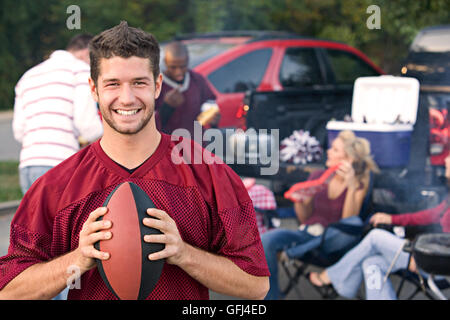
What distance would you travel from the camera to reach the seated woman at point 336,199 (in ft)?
15.1

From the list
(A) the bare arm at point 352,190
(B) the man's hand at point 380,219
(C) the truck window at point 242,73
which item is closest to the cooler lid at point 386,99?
(A) the bare arm at point 352,190

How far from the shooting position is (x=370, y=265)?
432cm

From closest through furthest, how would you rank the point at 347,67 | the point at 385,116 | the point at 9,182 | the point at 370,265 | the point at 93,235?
the point at 93,235 → the point at 370,265 → the point at 385,116 → the point at 9,182 → the point at 347,67

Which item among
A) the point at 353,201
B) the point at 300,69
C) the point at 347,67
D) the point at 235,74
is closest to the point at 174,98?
the point at 353,201

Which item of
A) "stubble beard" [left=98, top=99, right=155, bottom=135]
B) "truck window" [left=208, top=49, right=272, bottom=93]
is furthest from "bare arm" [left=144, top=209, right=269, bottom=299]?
"truck window" [left=208, top=49, right=272, bottom=93]

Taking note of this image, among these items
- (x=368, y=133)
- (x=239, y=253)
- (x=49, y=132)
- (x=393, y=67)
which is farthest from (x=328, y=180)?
(x=393, y=67)

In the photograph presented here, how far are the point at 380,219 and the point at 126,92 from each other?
9.76ft

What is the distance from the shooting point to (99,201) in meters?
2.01

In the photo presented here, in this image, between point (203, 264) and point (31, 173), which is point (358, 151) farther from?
point (203, 264)

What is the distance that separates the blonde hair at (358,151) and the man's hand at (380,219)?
352 millimetres

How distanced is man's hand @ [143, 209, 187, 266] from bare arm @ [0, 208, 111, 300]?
12 cm

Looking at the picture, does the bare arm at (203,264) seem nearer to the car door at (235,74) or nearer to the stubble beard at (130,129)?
the stubble beard at (130,129)

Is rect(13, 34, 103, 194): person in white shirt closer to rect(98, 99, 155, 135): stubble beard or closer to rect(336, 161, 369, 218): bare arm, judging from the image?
rect(336, 161, 369, 218): bare arm
